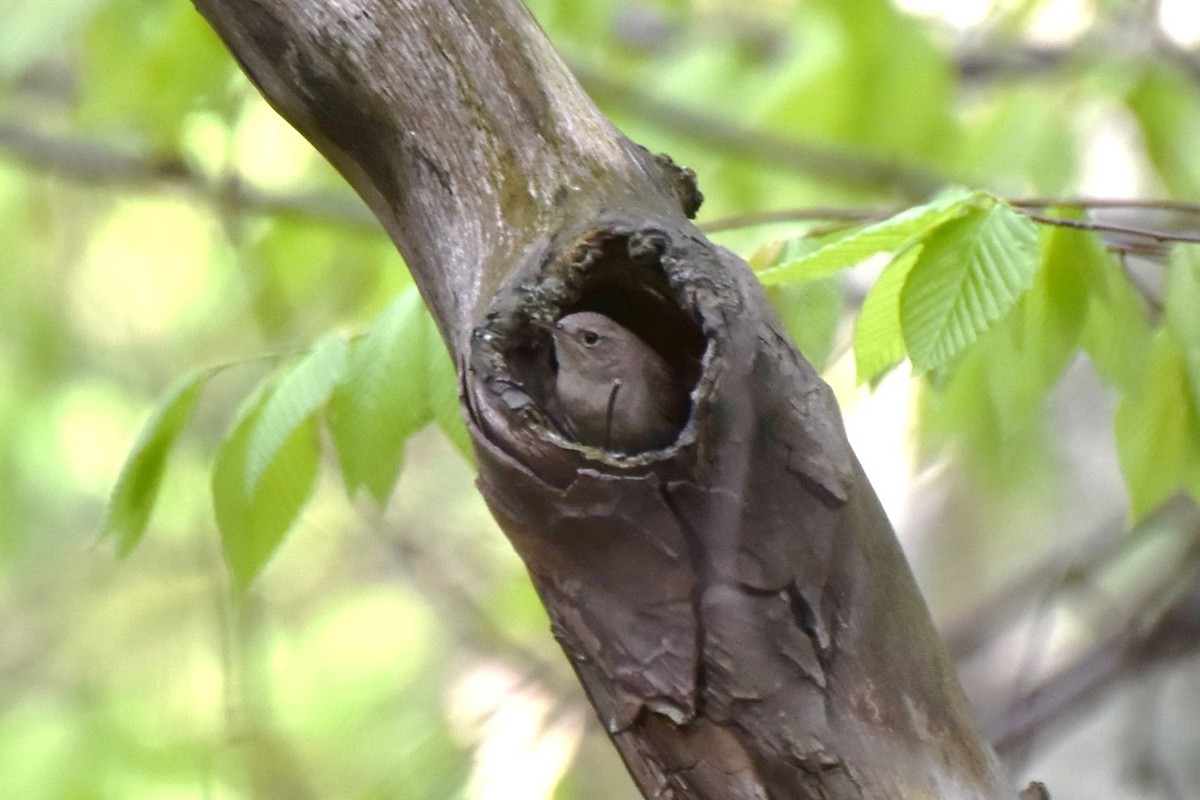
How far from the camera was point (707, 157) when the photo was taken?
9.34 feet

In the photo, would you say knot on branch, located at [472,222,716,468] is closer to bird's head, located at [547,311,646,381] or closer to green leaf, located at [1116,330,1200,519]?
bird's head, located at [547,311,646,381]

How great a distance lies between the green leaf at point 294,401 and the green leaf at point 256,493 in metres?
0.02

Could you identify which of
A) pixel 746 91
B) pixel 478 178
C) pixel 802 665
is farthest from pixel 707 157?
pixel 802 665

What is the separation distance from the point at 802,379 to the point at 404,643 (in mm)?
3169

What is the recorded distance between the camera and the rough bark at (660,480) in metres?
0.88

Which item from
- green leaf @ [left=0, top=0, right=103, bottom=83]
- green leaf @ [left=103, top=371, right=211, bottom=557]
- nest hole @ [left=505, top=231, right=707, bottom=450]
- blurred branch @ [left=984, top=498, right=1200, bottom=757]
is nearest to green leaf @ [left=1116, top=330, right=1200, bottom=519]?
nest hole @ [left=505, top=231, right=707, bottom=450]

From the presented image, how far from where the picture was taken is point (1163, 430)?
1.23m

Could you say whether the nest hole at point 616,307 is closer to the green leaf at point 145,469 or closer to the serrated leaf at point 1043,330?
the serrated leaf at point 1043,330

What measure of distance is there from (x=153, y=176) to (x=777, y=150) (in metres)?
1.32

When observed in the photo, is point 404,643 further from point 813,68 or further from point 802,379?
point 802,379

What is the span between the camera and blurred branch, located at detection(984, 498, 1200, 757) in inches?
96.2

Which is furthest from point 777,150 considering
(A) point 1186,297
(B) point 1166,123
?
(A) point 1186,297

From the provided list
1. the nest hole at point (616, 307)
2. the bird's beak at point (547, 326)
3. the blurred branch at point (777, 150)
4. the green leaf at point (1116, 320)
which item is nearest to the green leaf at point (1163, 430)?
the green leaf at point (1116, 320)

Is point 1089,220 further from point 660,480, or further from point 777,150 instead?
point 777,150
